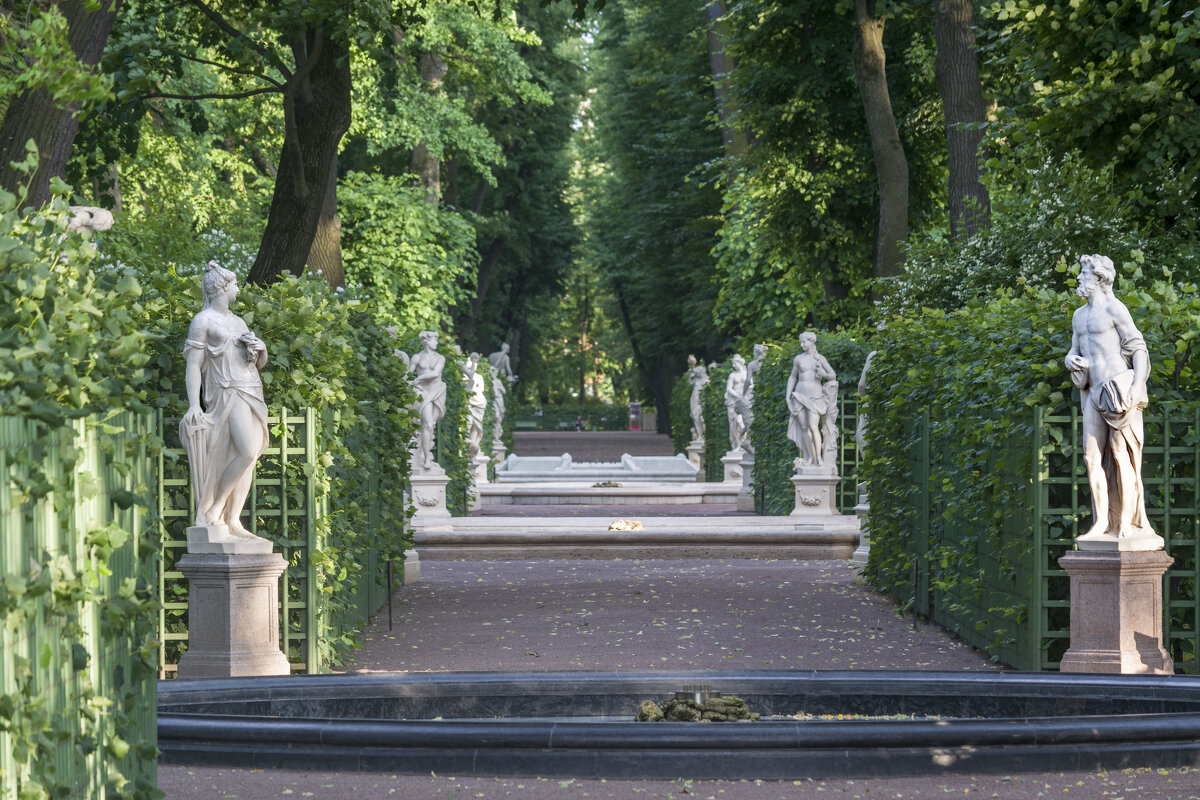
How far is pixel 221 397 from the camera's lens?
26.6 feet

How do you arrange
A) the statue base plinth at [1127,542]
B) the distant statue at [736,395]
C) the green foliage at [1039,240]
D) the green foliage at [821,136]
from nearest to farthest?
the statue base plinth at [1127,542] → the green foliage at [1039,240] → the green foliage at [821,136] → the distant statue at [736,395]

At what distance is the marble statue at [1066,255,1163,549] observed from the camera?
7.99 m

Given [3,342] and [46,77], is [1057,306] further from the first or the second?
[3,342]

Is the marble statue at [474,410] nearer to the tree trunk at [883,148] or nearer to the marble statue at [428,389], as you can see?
the marble statue at [428,389]

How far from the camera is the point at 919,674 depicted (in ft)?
22.6

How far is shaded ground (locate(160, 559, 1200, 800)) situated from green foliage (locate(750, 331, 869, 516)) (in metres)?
3.81

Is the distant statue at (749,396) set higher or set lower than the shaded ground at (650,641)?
higher

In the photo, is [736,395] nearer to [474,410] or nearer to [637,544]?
[474,410]

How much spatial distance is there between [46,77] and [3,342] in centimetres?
511

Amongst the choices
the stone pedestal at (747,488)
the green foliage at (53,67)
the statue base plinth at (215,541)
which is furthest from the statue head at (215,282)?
the stone pedestal at (747,488)

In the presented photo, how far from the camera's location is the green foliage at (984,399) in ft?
28.3

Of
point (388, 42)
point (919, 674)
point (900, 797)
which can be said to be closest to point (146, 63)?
point (388, 42)

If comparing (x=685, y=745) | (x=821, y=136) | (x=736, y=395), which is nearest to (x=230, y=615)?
(x=685, y=745)

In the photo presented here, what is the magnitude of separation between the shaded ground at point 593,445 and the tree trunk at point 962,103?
28.7m
